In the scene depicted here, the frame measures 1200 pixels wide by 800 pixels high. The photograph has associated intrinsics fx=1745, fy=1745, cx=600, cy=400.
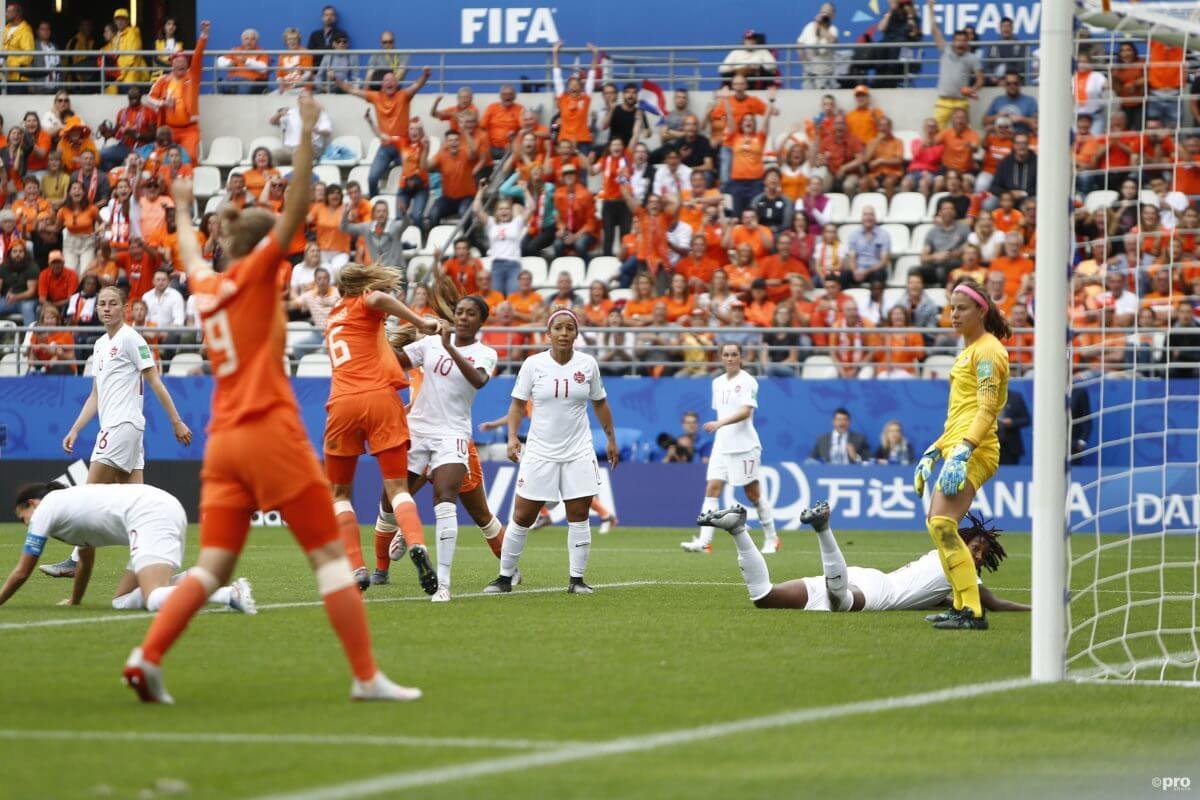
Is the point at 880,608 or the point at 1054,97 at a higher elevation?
the point at 1054,97

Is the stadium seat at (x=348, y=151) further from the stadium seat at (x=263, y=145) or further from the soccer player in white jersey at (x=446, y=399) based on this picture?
the soccer player in white jersey at (x=446, y=399)

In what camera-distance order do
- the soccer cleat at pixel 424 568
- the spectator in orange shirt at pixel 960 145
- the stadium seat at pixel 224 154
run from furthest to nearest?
the stadium seat at pixel 224 154
the spectator in orange shirt at pixel 960 145
the soccer cleat at pixel 424 568

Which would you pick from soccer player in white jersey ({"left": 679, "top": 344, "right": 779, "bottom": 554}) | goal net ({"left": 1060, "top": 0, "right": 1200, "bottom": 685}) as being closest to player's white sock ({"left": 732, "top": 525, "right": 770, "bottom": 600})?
goal net ({"left": 1060, "top": 0, "right": 1200, "bottom": 685})

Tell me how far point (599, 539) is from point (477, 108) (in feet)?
35.3

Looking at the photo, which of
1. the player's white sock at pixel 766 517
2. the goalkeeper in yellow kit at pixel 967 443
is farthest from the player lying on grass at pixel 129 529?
the player's white sock at pixel 766 517

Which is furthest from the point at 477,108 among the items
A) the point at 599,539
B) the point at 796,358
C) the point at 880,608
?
the point at 880,608

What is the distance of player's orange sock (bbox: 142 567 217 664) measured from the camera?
7.40 m

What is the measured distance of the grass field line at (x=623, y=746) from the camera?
5.78m

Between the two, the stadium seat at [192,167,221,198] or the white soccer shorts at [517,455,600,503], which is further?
the stadium seat at [192,167,221,198]

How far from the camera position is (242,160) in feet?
97.3

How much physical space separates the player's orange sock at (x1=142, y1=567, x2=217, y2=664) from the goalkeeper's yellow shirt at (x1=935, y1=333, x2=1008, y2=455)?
5.29 m

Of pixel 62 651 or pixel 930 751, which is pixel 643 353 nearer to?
pixel 62 651

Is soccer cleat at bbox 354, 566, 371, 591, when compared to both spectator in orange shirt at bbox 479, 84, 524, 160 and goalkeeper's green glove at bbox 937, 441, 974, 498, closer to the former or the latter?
goalkeeper's green glove at bbox 937, 441, 974, 498

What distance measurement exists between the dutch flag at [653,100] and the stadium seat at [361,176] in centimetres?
466
